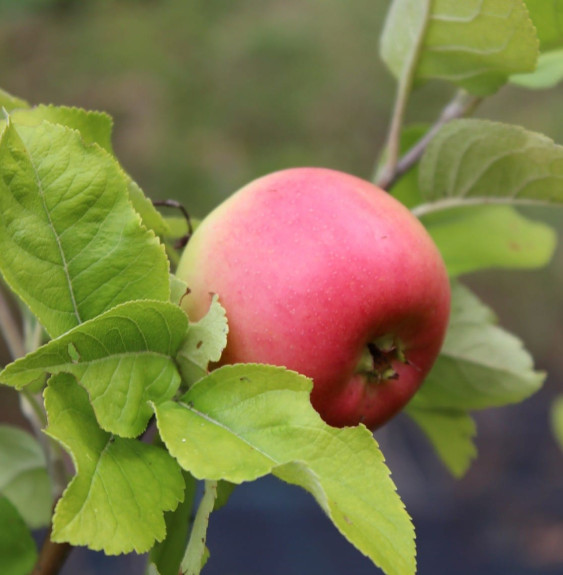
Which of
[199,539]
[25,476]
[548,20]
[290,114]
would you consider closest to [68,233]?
[199,539]

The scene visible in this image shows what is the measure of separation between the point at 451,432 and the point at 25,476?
1.32ft

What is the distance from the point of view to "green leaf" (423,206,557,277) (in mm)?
815

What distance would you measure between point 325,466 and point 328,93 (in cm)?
376

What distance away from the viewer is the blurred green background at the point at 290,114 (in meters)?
3.27

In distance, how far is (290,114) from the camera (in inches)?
153

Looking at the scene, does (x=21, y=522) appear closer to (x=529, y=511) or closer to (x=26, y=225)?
(x=26, y=225)

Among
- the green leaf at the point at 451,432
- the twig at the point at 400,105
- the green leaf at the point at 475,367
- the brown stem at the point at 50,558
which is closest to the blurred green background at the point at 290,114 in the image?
the green leaf at the point at 451,432

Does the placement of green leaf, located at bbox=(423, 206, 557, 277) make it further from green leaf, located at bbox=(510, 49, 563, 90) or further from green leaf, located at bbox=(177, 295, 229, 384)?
green leaf, located at bbox=(177, 295, 229, 384)

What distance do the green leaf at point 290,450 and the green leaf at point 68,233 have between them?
72 millimetres

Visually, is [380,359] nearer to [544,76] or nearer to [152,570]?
[152,570]

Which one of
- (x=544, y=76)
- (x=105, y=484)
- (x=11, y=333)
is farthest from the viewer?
(x=544, y=76)

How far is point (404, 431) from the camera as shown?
11.1ft

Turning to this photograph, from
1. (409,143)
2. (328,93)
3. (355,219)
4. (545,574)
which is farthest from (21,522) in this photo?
(328,93)

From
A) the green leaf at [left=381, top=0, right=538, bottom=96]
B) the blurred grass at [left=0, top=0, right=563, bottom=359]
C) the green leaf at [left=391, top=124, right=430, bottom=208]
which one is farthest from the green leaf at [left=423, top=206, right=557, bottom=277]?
the blurred grass at [left=0, top=0, right=563, bottom=359]
